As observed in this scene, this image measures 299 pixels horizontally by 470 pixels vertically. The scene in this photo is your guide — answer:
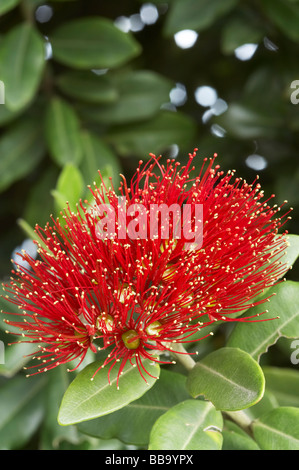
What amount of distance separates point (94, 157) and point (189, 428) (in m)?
0.85

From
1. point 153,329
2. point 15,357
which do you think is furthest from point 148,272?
point 15,357

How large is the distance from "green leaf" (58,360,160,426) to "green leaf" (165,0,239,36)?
875 millimetres

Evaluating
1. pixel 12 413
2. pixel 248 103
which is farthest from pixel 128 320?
pixel 248 103

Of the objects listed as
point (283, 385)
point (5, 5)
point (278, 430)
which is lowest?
point (283, 385)

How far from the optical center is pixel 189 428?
0.72 meters

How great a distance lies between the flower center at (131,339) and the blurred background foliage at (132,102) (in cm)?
55

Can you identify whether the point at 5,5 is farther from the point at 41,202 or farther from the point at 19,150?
the point at 41,202

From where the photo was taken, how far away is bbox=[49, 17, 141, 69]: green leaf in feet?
4.45

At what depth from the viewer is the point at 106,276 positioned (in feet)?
2.42

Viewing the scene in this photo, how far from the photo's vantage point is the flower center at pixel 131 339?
721 millimetres

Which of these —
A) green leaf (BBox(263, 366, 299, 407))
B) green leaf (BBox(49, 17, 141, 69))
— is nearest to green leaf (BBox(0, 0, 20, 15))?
green leaf (BBox(49, 17, 141, 69))

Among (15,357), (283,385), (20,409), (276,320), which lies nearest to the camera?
(276,320)
